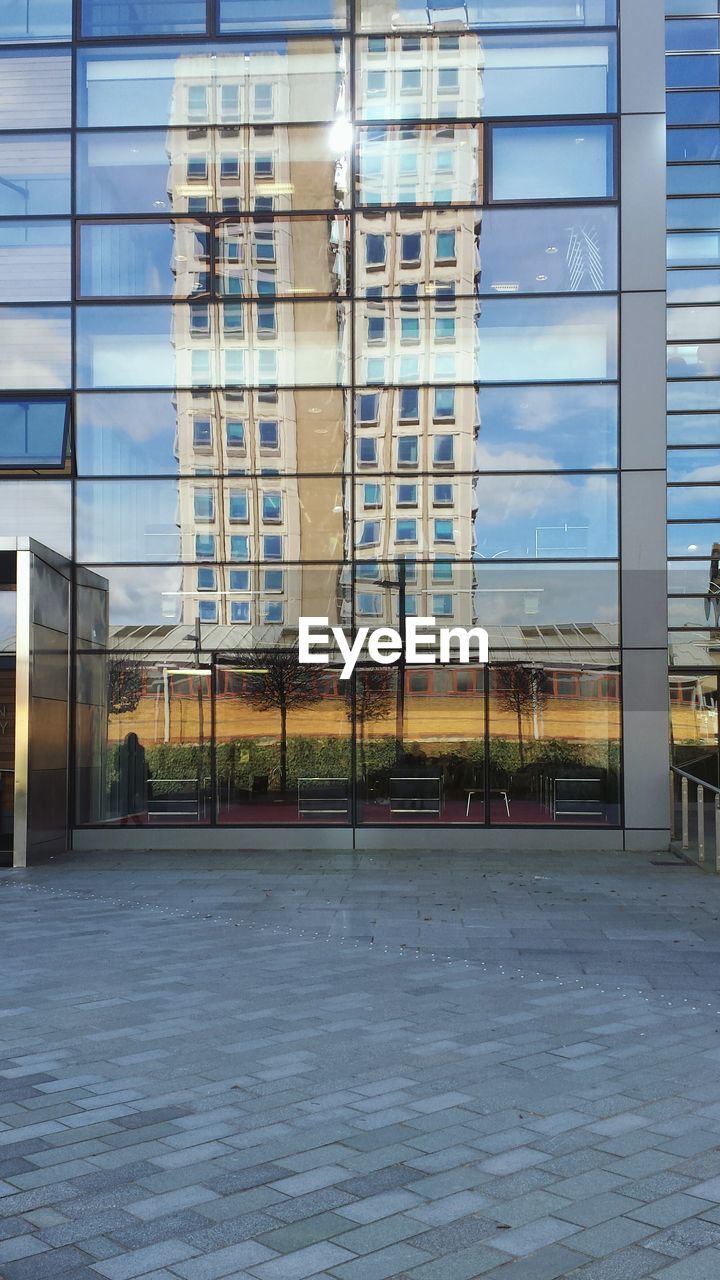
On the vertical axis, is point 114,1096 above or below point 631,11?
below

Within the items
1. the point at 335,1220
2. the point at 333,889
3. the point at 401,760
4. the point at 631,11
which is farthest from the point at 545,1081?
the point at 631,11

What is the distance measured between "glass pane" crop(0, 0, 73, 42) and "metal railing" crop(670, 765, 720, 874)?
1332 centimetres

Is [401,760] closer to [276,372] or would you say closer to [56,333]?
[276,372]

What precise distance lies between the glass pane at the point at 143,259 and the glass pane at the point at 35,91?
5.46 feet

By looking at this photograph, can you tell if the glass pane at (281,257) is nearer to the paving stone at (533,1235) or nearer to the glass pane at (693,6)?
the paving stone at (533,1235)

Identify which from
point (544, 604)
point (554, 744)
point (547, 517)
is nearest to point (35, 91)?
point (547, 517)

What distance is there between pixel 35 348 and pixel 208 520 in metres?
3.45

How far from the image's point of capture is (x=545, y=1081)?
6.15m

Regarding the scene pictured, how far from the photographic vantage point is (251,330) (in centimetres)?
1703

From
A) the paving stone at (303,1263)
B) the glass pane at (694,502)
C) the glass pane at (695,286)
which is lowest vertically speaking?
the paving stone at (303,1263)

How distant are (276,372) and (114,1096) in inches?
493

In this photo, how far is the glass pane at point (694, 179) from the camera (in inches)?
1106

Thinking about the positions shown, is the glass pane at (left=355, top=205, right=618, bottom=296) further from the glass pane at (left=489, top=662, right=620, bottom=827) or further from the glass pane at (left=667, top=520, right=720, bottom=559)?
the glass pane at (left=667, top=520, right=720, bottom=559)

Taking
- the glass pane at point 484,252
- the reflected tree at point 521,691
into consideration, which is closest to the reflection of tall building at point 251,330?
the glass pane at point 484,252
